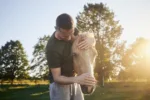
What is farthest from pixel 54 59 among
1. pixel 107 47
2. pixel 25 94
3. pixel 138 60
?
pixel 138 60

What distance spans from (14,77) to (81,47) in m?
54.1

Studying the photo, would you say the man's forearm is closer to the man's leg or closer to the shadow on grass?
the man's leg

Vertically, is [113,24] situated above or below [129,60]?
above

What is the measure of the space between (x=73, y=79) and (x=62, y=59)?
1.72 feet

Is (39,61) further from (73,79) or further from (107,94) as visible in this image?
(73,79)

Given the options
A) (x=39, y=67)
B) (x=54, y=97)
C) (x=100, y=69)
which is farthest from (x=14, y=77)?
(x=54, y=97)

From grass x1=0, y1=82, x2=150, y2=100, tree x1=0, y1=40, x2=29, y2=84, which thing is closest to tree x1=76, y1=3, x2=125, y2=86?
grass x1=0, y1=82, x2=150, y2=100

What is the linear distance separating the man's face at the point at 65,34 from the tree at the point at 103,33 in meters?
35.8

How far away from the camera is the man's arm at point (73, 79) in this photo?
2.95 m

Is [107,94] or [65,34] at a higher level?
[65,34]

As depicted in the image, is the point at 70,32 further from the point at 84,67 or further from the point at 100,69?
the point at 100,69

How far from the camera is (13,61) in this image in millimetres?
56719

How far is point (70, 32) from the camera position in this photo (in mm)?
3398

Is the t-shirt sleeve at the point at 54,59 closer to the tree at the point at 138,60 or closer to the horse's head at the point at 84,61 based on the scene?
the horse's head at the point at 84,61
